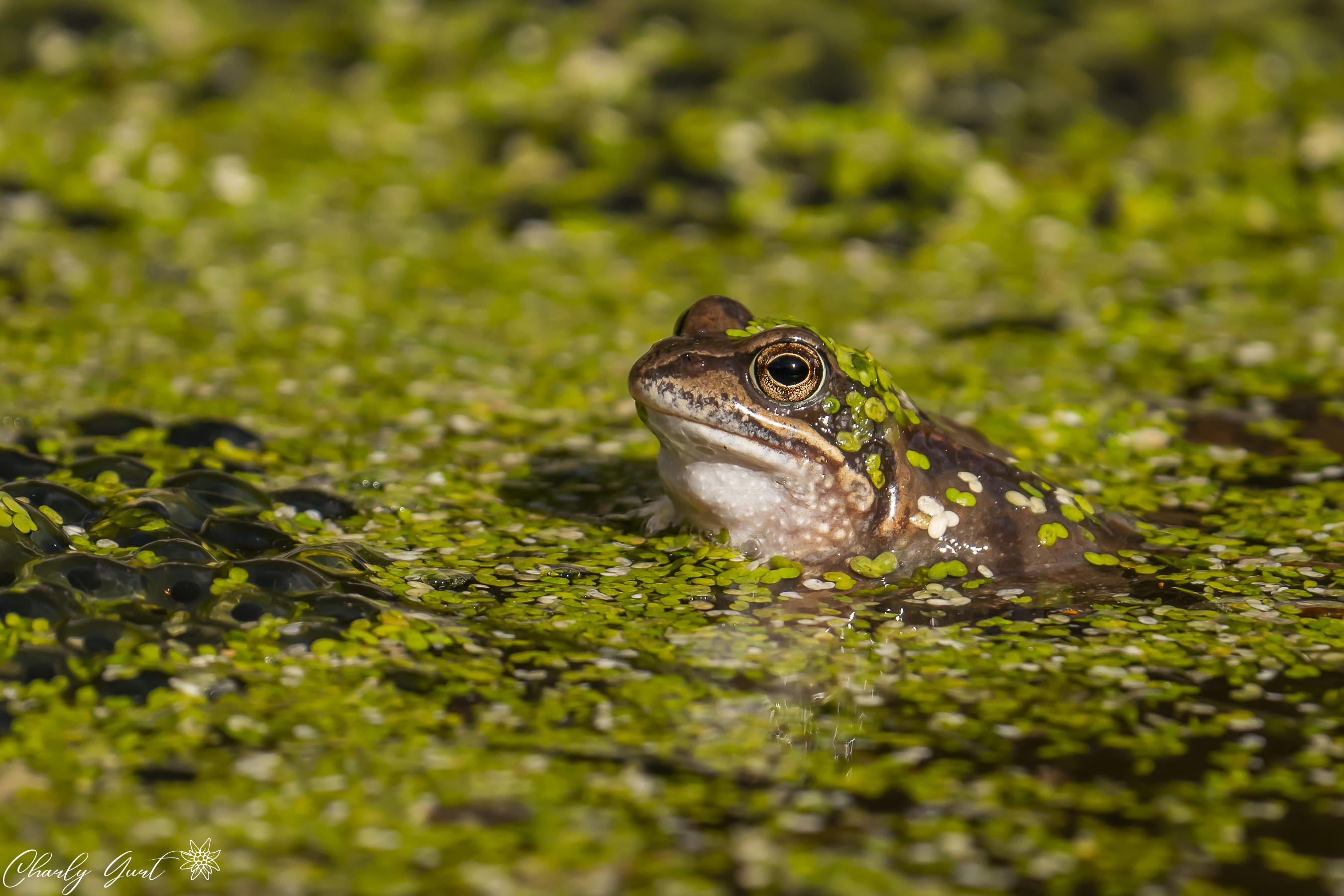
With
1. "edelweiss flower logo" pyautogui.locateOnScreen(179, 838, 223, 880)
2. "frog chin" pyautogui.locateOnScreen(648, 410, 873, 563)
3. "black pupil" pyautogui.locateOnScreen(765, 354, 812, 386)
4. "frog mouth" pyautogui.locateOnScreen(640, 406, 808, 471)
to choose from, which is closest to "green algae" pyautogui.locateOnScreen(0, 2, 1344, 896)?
"edelweiss flower logo" pyautogui.locateOnScreen(179, 838, 223, 880)

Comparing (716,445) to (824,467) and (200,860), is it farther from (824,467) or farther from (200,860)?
(200,860)

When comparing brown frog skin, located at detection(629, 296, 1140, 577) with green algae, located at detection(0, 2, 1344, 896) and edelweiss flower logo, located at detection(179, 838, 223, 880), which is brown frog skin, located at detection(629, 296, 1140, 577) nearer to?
green algae, located at detection(0, 2, 1344, 896)

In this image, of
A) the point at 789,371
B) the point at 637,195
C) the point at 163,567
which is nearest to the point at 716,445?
the point at 789,371

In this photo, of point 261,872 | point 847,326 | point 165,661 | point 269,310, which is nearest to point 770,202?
point 847,326

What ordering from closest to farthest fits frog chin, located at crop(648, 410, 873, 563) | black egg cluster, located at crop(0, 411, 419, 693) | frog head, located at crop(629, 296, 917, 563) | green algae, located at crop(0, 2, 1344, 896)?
green algae, located at crop(0, 2, 1344, 896), black egg cluster, located at crop(0, 411, 419, 693), frog head, located at crop(629, 296, 917, 563), frog chin, located at crop(648, 410, 873, 563)

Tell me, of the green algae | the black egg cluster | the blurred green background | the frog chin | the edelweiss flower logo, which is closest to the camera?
the edelweiss flower logo

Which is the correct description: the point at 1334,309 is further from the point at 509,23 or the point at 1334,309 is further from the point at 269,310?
the point at 509,23

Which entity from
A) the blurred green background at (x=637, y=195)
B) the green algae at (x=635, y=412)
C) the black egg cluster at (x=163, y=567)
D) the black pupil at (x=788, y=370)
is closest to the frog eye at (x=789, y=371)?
the black pupil at (x=788, y=370)
